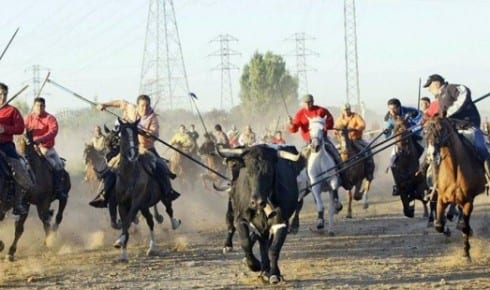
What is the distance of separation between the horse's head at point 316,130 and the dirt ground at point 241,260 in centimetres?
168

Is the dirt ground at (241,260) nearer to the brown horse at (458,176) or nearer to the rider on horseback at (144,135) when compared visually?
the brown horse at (458,176)

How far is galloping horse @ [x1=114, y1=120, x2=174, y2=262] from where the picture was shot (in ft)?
53.3

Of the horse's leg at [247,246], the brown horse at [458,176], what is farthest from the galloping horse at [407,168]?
the horse's leg at [247,246]

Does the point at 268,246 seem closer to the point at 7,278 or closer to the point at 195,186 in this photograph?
the point at 7,278

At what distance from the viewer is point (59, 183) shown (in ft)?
63.6

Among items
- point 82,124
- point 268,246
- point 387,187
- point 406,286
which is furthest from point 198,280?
point 82,124

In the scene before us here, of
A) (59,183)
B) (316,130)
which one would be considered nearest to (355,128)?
(316,130)

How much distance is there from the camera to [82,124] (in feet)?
244

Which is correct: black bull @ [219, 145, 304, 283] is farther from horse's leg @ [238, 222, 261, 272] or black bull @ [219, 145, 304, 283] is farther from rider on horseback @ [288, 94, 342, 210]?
rider on horseback @ [288, 94, 342, 210]

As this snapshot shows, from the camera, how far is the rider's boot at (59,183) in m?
19.2

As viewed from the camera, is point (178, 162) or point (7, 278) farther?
point (178, 162)

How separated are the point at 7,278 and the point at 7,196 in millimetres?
2001

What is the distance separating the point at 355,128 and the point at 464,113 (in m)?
8.39

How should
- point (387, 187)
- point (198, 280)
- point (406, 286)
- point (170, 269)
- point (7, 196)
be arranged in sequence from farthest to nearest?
point (387, 187) < point (7, 196) < point (170, 269) < point (198, 280) < point (406, 286)
